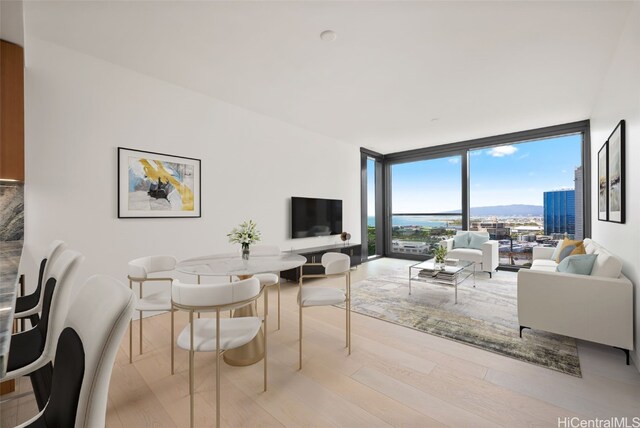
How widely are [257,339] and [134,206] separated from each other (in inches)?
79.3

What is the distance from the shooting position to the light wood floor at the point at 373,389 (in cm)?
160

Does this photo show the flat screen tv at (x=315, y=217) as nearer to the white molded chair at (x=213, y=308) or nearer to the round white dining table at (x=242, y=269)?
the round white dining table at (x=242, y=269)

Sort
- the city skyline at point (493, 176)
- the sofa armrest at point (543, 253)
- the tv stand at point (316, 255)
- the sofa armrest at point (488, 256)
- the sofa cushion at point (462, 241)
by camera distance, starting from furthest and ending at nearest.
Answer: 1. the sofa cushion at point (462, 241)
2. the city skyline at point (493, 176)
3. the sofa armrest at point (488, 256)
4. the sofa armrest at point (543, 253)
5. the tv stand at point (316, 255)

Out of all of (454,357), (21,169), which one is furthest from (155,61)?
(454,357)

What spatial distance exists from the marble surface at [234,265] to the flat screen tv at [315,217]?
7.48 feet

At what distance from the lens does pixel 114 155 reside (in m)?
2.90

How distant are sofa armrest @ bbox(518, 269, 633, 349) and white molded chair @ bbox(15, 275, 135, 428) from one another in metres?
3.00

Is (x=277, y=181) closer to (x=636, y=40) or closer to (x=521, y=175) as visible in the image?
(x=636, y=40)

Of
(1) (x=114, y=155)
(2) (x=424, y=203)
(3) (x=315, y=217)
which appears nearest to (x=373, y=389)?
(1) (x=114, y=155)

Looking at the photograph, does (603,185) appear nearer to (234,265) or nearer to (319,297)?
(319,297)

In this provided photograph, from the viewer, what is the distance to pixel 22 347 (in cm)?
138

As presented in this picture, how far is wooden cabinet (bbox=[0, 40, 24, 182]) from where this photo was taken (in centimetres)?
217

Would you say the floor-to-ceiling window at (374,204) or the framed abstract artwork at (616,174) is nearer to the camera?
the framed abstract artwork at (616,174)

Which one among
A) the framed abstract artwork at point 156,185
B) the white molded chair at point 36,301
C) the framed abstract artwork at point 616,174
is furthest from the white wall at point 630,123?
the framed abstract artwork at point 156,185
